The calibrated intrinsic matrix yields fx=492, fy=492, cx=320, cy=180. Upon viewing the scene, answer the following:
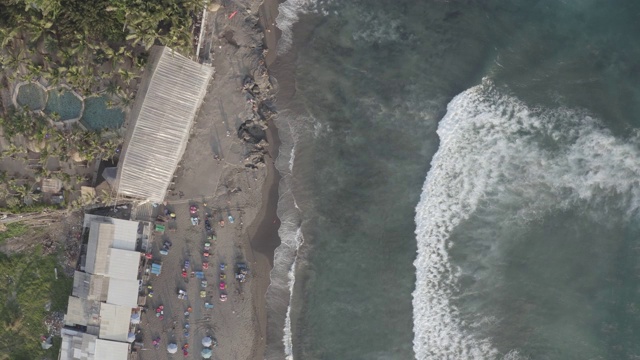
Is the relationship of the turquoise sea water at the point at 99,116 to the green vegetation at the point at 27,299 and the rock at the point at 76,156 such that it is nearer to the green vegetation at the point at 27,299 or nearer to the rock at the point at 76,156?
the rock at the point at 76,156

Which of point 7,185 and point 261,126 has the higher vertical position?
point 261,126

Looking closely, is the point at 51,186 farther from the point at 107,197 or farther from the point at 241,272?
the point at 241,272

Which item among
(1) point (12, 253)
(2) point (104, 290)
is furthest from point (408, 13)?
(1) point (12, 253)

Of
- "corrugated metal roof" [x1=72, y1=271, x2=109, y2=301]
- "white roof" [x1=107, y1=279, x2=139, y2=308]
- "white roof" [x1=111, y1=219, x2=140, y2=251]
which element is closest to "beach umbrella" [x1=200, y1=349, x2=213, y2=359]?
"white roof" [x1=107, y1=279, x2=139, y2=308]

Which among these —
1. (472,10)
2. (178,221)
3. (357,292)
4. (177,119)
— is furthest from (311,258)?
(472,10)

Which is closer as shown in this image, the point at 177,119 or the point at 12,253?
the point at 177,119

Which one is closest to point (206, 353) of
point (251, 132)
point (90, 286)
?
point (90, 286)

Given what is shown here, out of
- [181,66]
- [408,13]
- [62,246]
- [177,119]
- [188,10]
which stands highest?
[408,13]

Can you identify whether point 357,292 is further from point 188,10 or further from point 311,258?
point 188,10
